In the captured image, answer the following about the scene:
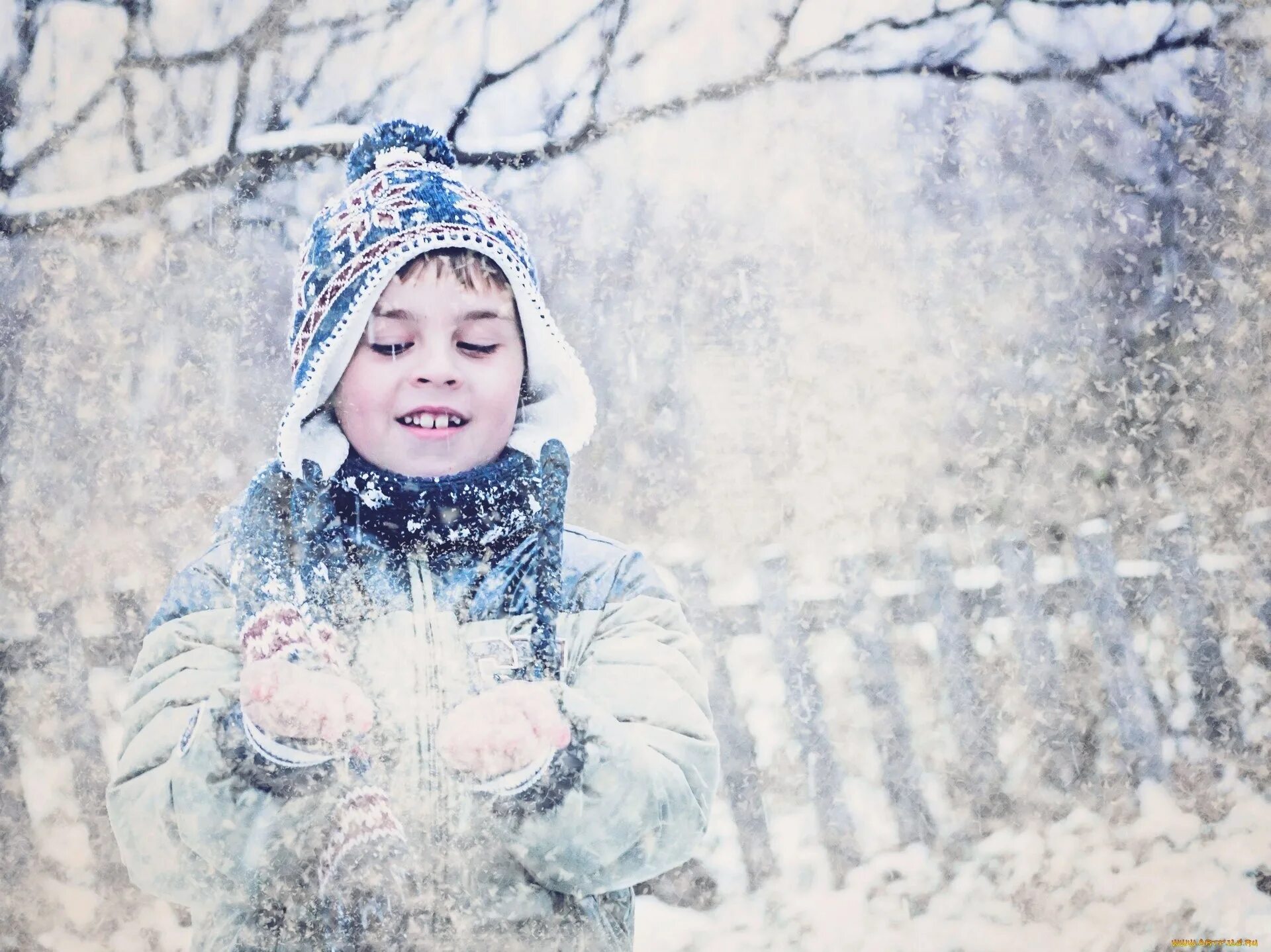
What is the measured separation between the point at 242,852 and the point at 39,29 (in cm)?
124

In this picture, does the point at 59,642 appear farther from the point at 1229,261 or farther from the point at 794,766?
the point at 1229,261

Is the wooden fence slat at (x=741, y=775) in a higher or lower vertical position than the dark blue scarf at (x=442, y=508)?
lower

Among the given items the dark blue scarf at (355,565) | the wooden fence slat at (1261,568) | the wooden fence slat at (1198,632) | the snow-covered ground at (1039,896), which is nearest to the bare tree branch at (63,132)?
the dark blue scarf at (355,565)

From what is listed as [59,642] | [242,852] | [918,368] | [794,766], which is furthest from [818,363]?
[59,642]

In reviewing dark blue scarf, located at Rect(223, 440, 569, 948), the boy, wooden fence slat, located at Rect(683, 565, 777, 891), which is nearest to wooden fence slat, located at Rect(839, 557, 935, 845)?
wooden fence slat, located at Rect(683, 565, 777, 891)

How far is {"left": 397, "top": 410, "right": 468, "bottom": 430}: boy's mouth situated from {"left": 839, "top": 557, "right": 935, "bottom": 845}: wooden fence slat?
0.61m

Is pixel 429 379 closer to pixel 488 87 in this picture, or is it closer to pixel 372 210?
pixel 372 210

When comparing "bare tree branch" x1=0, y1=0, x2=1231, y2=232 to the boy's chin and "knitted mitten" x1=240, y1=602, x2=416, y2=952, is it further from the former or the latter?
"knitted mitten" x1=240, y1=602, x2=416, y2=952

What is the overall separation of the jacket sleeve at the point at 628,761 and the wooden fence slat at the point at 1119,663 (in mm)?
618

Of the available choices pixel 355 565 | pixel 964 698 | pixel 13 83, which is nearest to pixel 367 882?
pixel 355 565

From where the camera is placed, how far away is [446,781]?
4.26ft

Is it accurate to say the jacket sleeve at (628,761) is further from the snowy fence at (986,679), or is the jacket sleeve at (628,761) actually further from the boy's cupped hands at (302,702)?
the boy's cupped hands at (302,702)

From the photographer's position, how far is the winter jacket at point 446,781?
126cm

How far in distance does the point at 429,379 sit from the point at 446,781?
53cm
